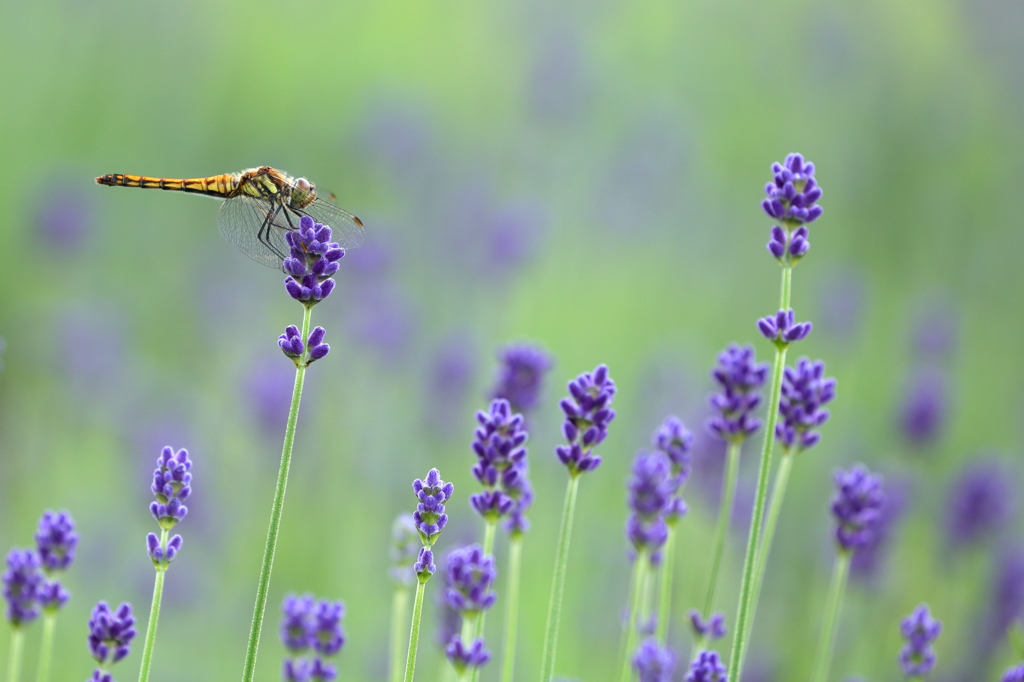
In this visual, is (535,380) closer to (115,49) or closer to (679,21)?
(115,49)

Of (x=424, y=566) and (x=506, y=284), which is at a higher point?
(x=506, y=284)

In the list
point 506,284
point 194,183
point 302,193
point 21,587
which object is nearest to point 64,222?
point 506,284

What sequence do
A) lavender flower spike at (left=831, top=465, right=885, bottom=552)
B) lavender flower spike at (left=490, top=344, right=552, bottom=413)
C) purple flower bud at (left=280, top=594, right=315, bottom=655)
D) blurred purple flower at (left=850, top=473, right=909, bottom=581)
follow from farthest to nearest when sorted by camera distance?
blurred purple flower at (left=850, top=473, right=909, bottom=581) < lavender flower spike at (left=490, top=344, right=552, bottom=413) < lavender flower spike at (left=831, top=465, right=885, bottom=552) < purple flower bud at (left=280, top=594, right=315, bottom=655)

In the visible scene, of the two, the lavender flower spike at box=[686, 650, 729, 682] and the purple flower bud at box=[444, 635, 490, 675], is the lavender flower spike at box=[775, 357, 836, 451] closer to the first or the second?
the lavender flower spike at box=[686, 650, 729, 682]

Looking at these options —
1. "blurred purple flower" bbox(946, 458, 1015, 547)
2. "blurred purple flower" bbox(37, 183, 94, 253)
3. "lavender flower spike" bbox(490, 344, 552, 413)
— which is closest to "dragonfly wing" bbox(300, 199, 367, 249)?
"lavender flower spike" bbox(490, 344, 552, 413)

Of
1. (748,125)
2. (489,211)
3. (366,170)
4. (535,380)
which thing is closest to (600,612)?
(535,380)

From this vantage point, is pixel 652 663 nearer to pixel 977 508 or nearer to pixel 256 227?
pixel 256 227
